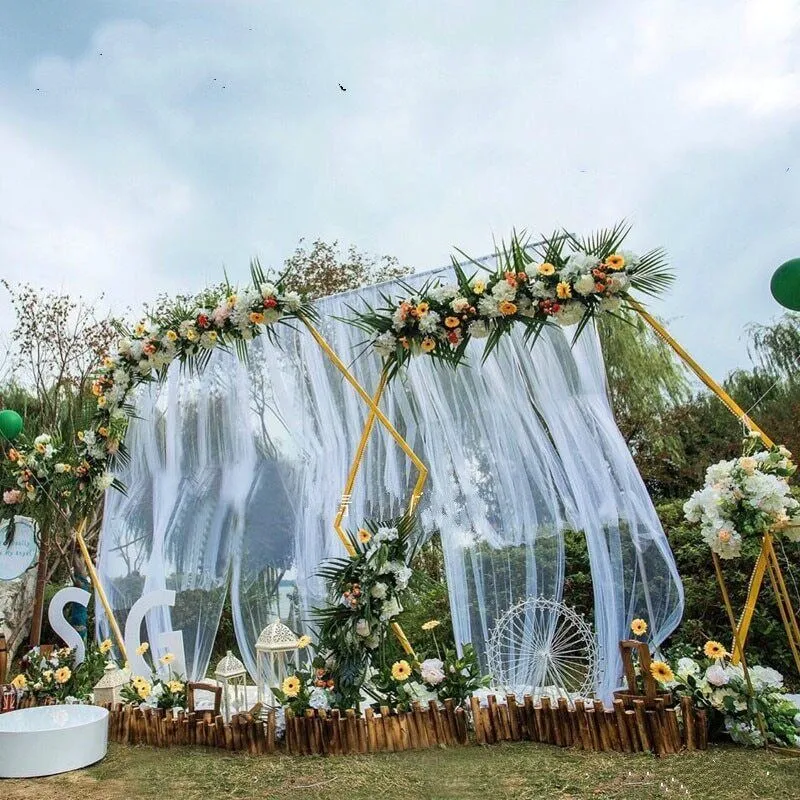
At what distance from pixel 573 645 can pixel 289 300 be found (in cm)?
262

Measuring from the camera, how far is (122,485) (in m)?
5.11

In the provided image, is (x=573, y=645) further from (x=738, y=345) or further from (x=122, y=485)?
(x=738, y=345)

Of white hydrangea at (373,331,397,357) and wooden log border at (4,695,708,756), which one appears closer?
wooden log border at (4,695,708,756)

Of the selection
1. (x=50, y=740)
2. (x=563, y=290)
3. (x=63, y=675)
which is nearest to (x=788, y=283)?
(x=563, y=290)

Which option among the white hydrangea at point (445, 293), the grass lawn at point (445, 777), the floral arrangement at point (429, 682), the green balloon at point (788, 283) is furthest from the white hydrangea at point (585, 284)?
the grass lawn at point (445, 777)

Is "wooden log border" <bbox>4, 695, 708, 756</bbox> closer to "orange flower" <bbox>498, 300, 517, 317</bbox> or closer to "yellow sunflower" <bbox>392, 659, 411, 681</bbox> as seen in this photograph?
"yellow sunflower" <bbox>392, 659, 411, 681</bbox>

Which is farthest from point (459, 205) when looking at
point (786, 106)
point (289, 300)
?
point (786, 106)

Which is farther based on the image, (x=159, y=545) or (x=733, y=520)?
(x=159, y=545)

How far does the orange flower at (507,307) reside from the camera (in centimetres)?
359

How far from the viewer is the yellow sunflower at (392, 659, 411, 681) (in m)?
3.31

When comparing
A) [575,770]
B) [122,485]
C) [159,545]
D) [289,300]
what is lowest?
[575,770]

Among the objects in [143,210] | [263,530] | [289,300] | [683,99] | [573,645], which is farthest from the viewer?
[143,210]

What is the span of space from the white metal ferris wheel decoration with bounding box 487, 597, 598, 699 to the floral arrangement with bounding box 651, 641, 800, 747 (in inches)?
31.6

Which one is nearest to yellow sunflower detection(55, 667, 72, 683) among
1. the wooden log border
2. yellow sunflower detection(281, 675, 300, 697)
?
the wooden log border
